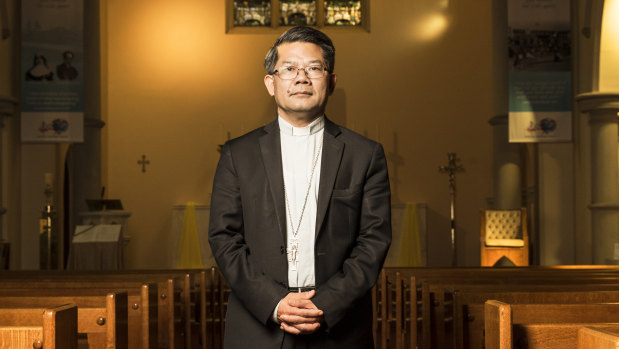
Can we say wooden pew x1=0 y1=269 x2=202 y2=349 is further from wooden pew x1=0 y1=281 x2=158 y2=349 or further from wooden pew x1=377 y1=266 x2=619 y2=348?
wooden pew x1=377 y1=266 x2=619 y2=348

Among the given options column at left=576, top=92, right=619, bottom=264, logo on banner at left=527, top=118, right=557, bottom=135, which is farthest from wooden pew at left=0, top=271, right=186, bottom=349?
column at left=576, top=92, right=619, bottom=264

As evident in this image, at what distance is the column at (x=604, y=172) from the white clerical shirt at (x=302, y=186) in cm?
744

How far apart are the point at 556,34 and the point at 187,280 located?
6.42m

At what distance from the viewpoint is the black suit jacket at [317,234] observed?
7.48 feet

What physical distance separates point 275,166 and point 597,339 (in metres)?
1.13

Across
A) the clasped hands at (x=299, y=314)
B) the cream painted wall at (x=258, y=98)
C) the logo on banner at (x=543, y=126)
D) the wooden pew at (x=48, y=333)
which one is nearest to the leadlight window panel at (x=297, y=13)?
the cream painted wall at (x=258, y=98)

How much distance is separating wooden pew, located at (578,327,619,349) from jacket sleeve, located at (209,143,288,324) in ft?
2.88

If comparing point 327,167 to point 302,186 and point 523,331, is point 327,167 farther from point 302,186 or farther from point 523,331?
point 523,331

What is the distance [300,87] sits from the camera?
2357 mm

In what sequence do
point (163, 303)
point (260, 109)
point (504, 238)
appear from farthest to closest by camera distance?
point (260, 109)
point (504, 238)
point (163, 303)

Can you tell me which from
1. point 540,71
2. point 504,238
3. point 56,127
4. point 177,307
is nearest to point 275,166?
point 177,307

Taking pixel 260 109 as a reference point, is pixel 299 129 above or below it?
below

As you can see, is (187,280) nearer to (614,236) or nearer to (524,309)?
(524,309)

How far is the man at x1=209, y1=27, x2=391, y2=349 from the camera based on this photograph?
2.28 m
